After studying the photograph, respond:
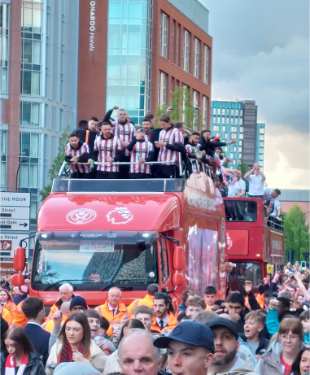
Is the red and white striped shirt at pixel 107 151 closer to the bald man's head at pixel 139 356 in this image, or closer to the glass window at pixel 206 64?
the bald man's head at pixel 139 356

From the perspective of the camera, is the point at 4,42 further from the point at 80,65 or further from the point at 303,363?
the point at 303,363

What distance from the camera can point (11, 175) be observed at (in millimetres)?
82000

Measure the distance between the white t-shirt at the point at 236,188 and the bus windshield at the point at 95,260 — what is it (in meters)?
15.2

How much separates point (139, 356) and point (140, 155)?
707 inches

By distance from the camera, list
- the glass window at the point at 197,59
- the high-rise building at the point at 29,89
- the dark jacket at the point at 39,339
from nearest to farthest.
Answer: the dark jacket at the point at 39,339, the high-rise building at the point at 29,89, the glass window at the point at 197,59

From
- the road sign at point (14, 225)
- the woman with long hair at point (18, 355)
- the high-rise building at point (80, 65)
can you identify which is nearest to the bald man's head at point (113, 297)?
the woman with long hair at point (18, 355)

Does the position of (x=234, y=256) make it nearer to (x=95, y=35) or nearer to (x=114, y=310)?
(x=114, y=310)

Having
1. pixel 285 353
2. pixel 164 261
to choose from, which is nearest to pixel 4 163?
pixel 164 261

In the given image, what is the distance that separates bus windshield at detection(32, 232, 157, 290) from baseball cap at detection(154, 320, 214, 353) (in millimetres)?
14963

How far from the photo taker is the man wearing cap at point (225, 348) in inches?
312

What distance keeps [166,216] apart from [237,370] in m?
15.0

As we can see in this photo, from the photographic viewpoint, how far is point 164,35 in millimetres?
94062

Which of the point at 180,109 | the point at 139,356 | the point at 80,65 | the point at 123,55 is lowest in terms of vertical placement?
the point at 139,356

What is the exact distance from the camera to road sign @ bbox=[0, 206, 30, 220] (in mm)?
32031
